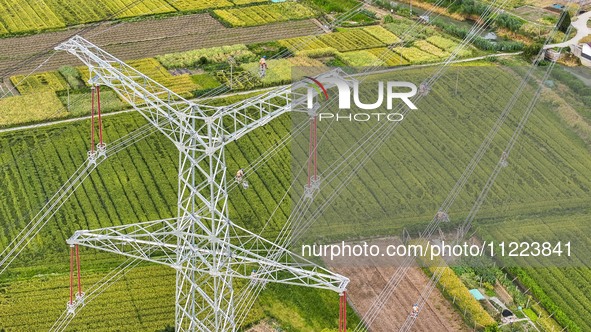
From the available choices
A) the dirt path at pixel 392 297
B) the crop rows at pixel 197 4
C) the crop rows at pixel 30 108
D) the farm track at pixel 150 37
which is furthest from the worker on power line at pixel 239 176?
the crop rows at pixel 197 4

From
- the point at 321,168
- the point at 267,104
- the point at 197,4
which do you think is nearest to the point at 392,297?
the point at 267,104

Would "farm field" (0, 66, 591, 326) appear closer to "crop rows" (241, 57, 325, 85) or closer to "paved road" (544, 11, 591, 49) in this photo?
"crop rows" (241, 57, 325, 85)

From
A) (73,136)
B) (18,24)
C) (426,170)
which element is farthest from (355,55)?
(18,24)

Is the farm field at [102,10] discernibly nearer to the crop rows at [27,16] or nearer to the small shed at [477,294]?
the crop rows at [27,16]

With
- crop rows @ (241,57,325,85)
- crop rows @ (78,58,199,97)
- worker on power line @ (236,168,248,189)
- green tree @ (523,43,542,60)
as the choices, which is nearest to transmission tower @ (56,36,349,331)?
worker on power line @ (236,168,248,189)

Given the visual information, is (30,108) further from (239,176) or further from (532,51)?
(532,51)

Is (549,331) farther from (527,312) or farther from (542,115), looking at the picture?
(542,115)

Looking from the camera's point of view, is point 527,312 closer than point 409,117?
Yes
